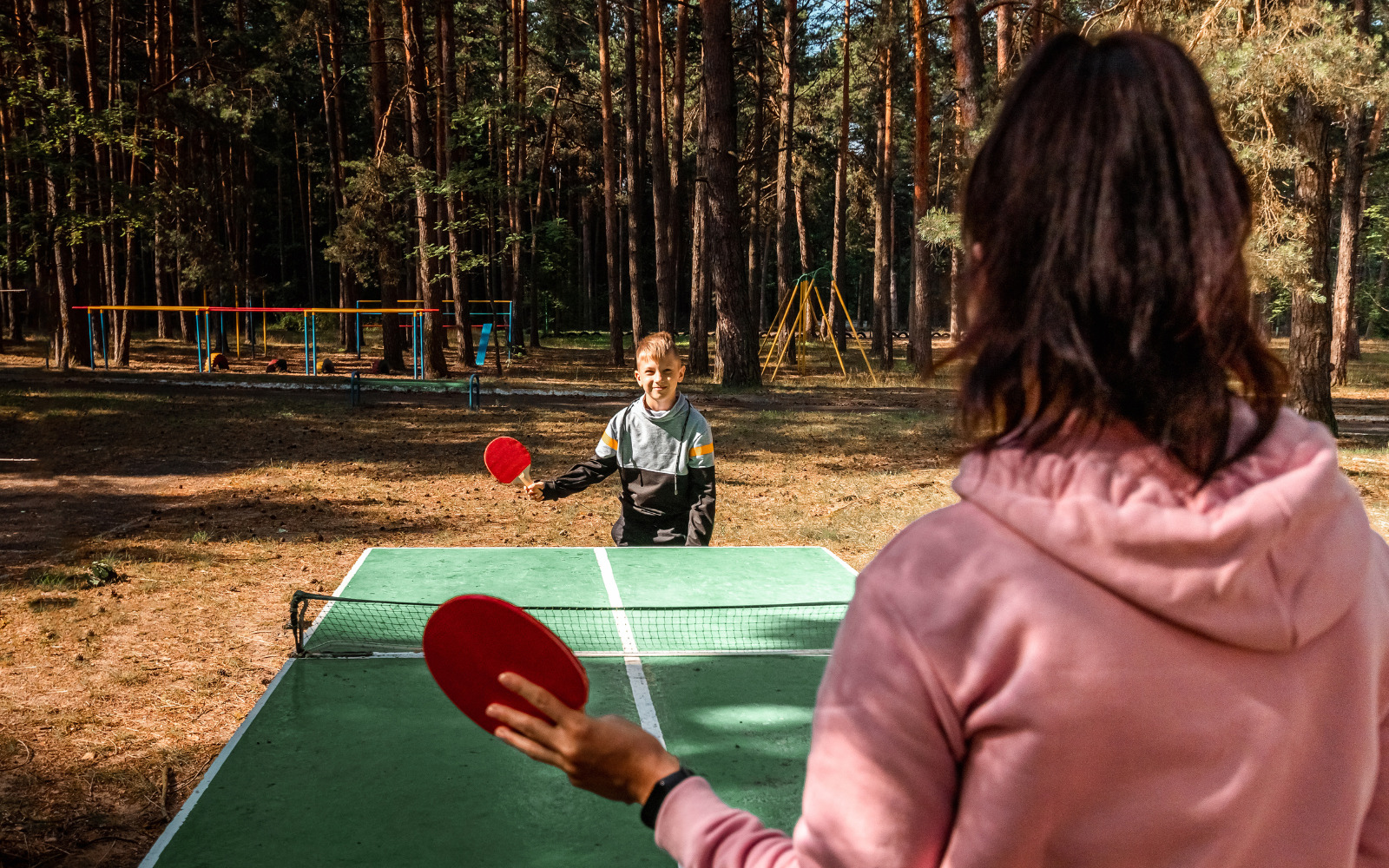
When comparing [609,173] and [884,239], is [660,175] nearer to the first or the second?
[609,173]

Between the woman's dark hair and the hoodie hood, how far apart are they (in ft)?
0.08

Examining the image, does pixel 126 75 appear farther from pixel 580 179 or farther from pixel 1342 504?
pixel 1342 504

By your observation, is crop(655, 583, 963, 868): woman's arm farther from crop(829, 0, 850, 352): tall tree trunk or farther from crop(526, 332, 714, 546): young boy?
crop(829, 0, 850, 352): tall tree trunk

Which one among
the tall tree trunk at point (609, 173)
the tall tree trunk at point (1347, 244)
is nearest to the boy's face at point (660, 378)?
the tall tree trunk at point (609, 173)

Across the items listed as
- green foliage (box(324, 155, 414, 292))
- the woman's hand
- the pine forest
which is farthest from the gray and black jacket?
green foliage (box(324, 155, 414, 292))

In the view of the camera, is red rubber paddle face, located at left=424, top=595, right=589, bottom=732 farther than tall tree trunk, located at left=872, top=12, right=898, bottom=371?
No

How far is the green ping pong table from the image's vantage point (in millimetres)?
2662

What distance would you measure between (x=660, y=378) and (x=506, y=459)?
38.6 inches

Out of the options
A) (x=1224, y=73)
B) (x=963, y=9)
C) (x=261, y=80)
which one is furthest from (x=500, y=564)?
(x=261, y=80)

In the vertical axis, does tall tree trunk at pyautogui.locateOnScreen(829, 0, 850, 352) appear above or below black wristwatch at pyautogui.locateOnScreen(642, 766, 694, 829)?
above

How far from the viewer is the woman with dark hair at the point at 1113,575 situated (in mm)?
836

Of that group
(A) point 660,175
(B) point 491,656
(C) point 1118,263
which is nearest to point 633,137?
(A) point 660,175

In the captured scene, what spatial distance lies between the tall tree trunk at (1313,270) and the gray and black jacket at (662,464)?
303 inches

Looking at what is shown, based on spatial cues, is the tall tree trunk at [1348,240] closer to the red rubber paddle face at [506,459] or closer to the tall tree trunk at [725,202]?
the tall tree trunk at [725,202]
